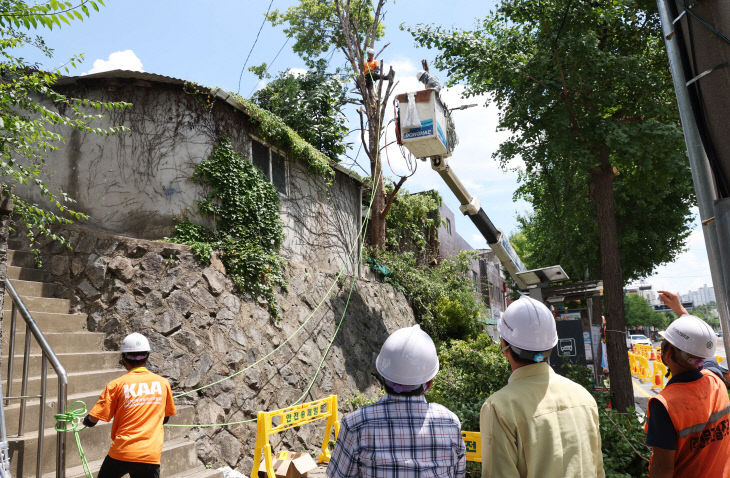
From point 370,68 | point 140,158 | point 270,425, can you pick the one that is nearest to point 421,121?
point 140,158

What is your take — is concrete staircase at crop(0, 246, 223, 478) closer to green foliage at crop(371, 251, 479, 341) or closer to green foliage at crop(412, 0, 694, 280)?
green foliage at crop(412, 0, 694, 280)

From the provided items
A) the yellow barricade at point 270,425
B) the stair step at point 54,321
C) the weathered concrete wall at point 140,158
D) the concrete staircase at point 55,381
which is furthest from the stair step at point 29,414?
the weathered concrete wall at point 140,158

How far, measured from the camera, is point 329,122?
14.3m

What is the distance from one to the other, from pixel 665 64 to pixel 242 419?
10.5 m

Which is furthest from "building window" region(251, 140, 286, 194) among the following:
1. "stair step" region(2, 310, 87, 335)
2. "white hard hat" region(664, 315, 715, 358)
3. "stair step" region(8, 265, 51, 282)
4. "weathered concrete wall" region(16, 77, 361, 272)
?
"white hard hat" region(664, 315, 715, 358)

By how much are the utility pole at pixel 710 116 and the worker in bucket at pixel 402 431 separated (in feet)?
5.44

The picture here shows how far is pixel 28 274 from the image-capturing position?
8.01 m

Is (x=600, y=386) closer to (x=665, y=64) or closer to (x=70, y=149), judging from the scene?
(x=665, y=64)

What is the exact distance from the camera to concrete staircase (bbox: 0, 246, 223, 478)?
5.23 metres

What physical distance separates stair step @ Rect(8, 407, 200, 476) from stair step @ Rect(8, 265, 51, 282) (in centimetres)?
325

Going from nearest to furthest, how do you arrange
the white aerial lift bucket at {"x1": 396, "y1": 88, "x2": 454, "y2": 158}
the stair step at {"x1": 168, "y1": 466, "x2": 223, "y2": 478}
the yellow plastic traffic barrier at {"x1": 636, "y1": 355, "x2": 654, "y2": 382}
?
the stair step at {"x1": 168, "y1": 466, "x2": 223, "y2": 478}
the white aerial lift bucket at {"x1": 396, "y1": 88, "x2": 454, "y2": 158}
the yellow plastic traffic barrier at {"x1": 636, "y1": 355, "x2": 654, "y2": 382}

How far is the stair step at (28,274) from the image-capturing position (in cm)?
771

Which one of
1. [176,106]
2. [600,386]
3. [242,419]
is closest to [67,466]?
[242,419]

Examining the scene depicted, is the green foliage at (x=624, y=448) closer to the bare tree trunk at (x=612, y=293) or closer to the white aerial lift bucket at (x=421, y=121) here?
the bare tree trunk at (x=612, y=293)
